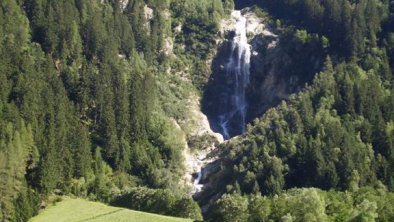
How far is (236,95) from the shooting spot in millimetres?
192750

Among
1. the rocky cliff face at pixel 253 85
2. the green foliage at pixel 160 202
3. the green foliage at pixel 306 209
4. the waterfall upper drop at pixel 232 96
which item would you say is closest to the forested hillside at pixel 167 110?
the green foliage at pixel 160 202

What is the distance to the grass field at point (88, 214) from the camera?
94438 mm

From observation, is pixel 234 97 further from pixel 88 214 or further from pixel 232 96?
pixel 88 214

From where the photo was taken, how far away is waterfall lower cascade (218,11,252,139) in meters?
185

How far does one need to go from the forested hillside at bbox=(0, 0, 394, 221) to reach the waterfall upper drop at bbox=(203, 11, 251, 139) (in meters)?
1.85

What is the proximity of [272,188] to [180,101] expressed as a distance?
54.9 metres

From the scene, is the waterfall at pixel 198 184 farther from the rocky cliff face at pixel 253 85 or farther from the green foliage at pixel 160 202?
the green foliage at pixel 160 202

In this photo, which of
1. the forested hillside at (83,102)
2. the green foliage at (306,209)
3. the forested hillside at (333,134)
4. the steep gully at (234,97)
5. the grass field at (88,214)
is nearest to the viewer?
the green foliage at (306,209)

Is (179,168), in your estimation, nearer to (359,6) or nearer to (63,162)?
(63,162)

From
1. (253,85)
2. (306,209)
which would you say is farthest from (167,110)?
(306,209)

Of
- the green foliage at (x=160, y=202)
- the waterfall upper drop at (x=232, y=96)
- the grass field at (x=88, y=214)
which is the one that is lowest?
the grass field at (x=88, y=214)

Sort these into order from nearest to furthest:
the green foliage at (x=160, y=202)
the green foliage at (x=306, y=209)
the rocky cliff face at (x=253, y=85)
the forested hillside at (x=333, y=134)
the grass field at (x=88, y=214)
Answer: the green foliage at (x=306, y=209)
the grass field at (x=88, y=214)
the green foliage at (x=160, y=202)
the forested hillside at (x=333, y=134)
the rocky cliff face at (x=253, y=85)

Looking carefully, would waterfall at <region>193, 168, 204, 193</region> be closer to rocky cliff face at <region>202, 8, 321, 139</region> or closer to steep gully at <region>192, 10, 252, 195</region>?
steep gully at <region>192, 10, 252, 195</region>

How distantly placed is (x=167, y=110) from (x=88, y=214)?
248 ft
